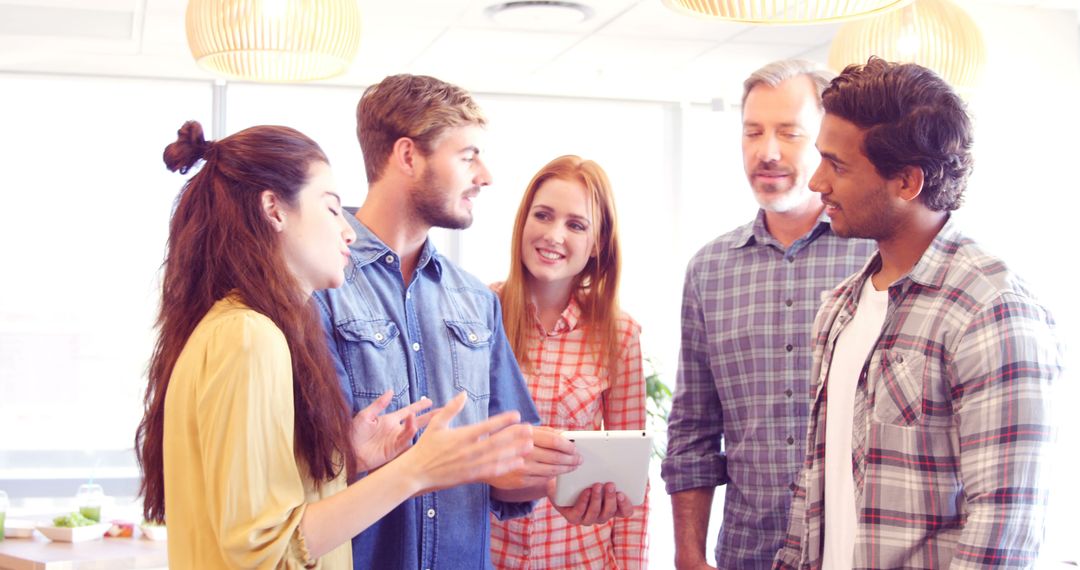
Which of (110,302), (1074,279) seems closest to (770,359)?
(1074,279)

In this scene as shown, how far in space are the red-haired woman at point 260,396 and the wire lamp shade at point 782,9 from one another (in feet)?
2.96

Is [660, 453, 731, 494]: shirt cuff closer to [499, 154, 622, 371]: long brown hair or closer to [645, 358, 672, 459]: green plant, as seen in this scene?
[499, 154, 622, 371]: long brown hair

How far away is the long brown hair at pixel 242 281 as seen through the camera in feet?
4.97

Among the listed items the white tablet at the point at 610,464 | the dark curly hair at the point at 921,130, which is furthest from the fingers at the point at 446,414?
the dark curly hair at the point at 921,130

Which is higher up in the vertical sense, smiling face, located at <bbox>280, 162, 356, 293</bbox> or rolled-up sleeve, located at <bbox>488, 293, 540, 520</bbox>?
smiling face, located at <bbox>280, 162, 356, 293</bbox>

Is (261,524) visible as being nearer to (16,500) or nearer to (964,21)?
(964,21)

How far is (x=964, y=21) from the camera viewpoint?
156 inches

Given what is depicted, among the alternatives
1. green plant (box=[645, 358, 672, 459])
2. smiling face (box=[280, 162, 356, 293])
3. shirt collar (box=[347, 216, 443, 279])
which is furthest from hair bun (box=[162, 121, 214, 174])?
green plant (box=[645, 358, 672, 459])

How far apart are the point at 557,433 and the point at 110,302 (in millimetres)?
5402

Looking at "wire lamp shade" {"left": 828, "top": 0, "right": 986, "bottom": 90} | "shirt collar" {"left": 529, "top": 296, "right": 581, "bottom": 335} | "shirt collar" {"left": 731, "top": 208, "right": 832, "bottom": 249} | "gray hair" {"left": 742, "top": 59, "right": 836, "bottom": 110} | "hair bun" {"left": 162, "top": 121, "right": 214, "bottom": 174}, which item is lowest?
"shirt collar" {"left": 529, "top": 296, "right": 581, "bottom": 335}

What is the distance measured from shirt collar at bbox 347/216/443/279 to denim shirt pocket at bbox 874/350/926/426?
33.5 inches

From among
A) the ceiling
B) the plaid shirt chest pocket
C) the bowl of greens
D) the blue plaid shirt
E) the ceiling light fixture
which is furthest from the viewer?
the ceiling

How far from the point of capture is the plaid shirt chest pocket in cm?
259

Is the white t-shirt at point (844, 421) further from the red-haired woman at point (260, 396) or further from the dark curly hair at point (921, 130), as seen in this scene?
the red-haired woman at point (260, 396)
